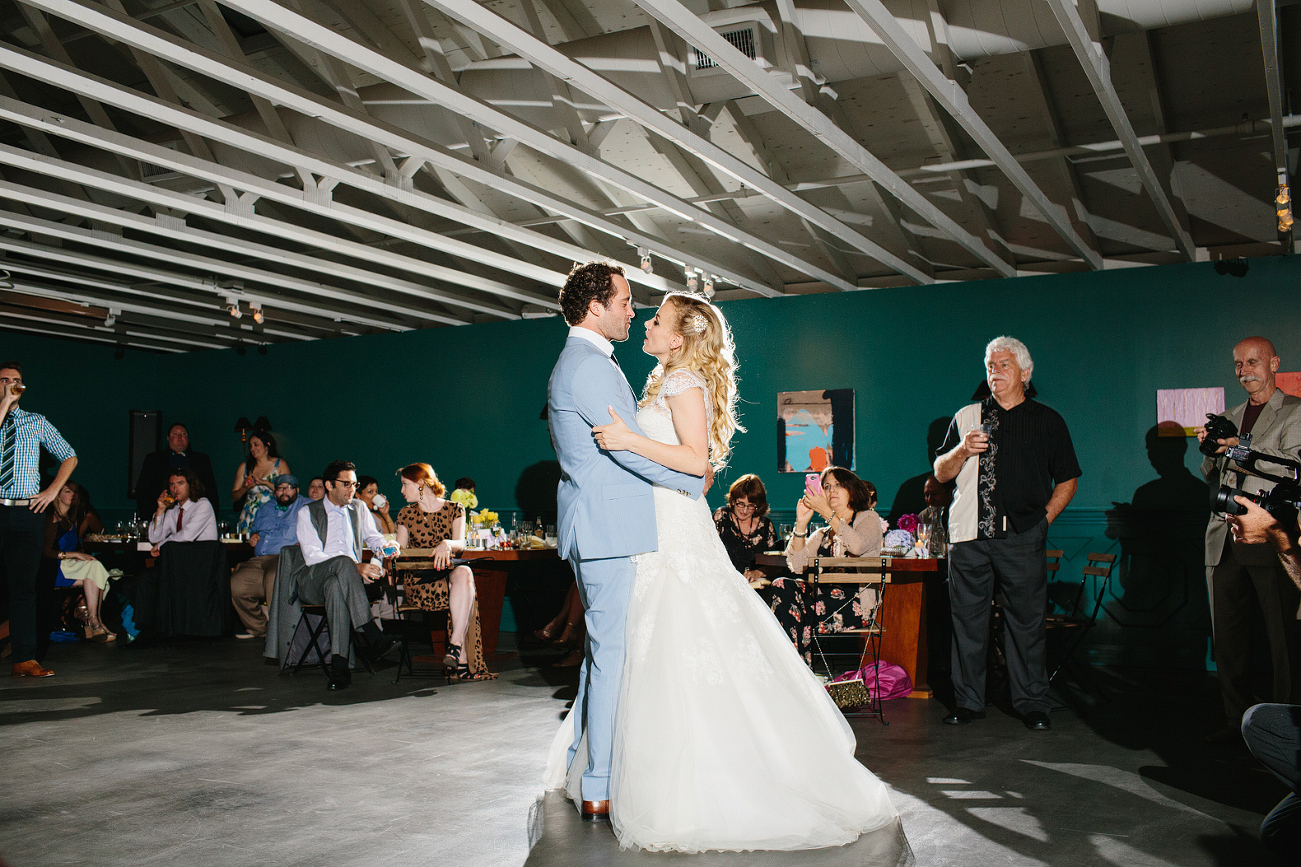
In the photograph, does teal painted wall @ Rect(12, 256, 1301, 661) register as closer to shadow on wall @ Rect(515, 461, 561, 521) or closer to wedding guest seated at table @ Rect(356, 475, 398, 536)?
shadow on wall @ Rect(515, 461, 561, 521)

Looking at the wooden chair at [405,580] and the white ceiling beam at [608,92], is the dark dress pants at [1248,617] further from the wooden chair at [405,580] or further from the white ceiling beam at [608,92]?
the wooden chair at [405,580]

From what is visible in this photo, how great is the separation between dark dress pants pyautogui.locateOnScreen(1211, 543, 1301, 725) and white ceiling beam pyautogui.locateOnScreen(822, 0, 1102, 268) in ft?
7.47

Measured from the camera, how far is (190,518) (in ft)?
26.4

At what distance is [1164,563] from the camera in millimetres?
7184

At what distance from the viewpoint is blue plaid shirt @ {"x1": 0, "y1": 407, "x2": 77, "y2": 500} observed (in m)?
6.11

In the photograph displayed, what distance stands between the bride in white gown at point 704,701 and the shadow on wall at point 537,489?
20.2 feet

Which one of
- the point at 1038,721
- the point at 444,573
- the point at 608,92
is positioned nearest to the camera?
the point at 608,92

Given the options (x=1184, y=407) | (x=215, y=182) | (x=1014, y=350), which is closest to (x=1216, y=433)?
(x=1014, y=350)

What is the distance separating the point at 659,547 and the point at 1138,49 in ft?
14.9

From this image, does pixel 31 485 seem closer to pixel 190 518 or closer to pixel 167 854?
pixel 190 518

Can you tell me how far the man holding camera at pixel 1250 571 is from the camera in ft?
14.0

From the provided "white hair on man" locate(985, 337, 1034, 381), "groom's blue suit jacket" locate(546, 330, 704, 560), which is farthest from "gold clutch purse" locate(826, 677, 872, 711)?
"groom's blue suit jacket" locate(546, 330, 704, 560)

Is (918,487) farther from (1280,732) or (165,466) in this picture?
(165,466)

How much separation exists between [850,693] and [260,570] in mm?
5573
